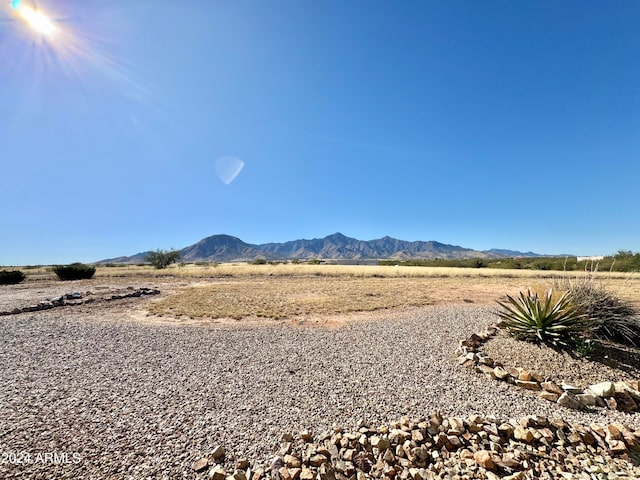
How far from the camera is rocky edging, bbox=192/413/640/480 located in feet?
9.86

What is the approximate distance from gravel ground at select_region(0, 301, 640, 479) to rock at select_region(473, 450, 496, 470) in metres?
0.90

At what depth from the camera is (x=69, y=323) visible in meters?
9.64

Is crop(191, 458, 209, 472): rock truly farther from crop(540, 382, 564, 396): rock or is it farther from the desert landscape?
crop(540, 382, 564, 396): rock

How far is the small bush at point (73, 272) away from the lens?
2759 centimetres

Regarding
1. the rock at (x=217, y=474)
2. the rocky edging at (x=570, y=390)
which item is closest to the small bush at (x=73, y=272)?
the rock at (x=217, y=474)

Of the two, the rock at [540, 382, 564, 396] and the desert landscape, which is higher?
the rock at [540, 382, 564, 396]

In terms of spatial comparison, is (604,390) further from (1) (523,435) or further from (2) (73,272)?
(2) (73,272)

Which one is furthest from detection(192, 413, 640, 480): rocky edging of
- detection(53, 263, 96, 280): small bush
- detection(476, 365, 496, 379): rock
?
detection(53, 263, 96, 280): small bush

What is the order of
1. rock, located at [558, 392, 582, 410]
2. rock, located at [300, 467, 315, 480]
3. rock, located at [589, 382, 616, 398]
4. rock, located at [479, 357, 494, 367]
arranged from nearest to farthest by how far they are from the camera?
1. rock, located at [300, 467, 315, 480]
2. rock, located at [558, 392, 582, 410]
3. rock, located at [589, 382, 616, 398]
4. rock, located at [479, 357, 494, 367]

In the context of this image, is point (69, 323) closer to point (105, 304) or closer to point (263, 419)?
point (105, 304)

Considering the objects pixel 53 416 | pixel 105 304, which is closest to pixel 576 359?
pixel 53 416

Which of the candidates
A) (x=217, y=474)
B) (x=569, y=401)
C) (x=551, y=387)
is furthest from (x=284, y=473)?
(x=551, y=387)

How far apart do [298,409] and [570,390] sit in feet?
14.7

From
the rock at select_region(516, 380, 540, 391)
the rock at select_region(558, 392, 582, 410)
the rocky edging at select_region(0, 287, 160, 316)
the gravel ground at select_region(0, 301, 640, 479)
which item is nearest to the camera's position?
the gravel ground at select_region(0, 301, 640, 479)
